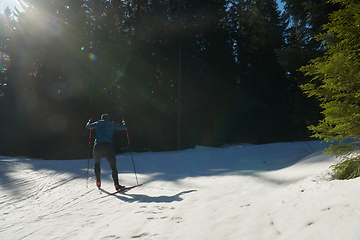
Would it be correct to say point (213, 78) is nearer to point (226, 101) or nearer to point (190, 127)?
point (226, 101)

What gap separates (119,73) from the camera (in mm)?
21969

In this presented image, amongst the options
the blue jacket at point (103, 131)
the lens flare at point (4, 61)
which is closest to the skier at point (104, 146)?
the blue jacket at point (103, 131)

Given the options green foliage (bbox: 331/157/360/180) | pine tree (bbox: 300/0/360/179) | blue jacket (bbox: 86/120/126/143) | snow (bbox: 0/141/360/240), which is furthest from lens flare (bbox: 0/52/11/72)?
green foliage (bbox: 331/157/360/180)

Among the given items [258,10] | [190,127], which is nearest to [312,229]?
[190,127]

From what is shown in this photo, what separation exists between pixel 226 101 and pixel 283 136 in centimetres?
863

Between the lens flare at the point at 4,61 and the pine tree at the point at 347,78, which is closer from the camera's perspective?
the pine tree at the point at 347,78

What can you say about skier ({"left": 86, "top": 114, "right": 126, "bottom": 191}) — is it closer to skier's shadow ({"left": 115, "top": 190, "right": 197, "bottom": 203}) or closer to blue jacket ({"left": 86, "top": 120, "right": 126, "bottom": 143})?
blue jacket ({"left": 86, "top": 120, "right": 126, "bottom": 143})

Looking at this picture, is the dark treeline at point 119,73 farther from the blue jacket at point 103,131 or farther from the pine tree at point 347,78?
the pine tree at point 347,78

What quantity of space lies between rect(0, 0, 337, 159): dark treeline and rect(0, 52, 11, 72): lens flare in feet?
0.40

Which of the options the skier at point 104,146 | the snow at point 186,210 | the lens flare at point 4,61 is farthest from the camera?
the lens flare at point 4,61

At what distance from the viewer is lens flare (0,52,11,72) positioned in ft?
81.8

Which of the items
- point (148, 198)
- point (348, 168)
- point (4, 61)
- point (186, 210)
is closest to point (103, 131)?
point (148, 198)

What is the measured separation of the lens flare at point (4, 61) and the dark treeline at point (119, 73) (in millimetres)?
121

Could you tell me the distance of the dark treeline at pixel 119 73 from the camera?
66.5ft
